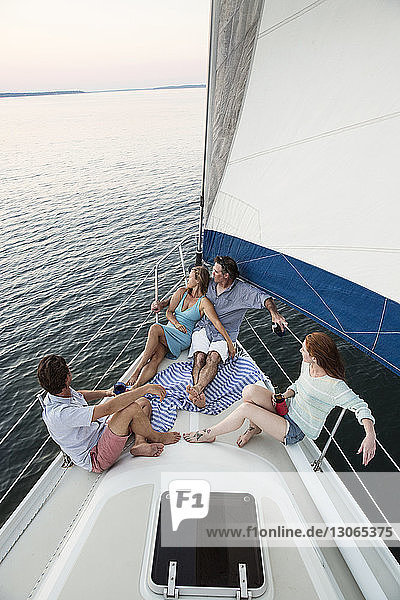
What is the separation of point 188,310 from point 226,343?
0.51 metres

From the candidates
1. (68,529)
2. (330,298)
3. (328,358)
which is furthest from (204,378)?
(68,529)

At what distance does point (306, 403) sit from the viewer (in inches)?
102

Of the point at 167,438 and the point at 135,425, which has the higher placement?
the point at 135,425

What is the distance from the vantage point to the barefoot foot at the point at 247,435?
2.72 meters

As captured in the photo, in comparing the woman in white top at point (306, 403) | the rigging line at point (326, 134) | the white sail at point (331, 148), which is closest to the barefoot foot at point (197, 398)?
the woman in white top at point (306, 403)

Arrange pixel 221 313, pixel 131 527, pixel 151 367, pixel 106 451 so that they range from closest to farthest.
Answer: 1. pixel 131 527
2. pixel 106 451
3. pixel 151 367
4. pixel 221 313

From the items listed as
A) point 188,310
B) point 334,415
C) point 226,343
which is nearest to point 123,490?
point 226,343

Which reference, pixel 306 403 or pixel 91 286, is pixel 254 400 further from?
pixel 91 286

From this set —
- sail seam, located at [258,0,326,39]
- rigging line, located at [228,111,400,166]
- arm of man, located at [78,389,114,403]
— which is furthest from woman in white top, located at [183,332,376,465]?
sail seam, located at [258,0,326,39]

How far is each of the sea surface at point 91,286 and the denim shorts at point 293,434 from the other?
1.44 meters

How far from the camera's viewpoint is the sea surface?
5.41m

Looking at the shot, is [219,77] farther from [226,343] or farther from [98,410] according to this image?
[98,410]

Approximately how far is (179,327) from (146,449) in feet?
4.68

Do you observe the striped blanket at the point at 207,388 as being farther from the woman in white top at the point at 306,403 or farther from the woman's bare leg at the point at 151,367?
the woman in white top at the point at 306,403
